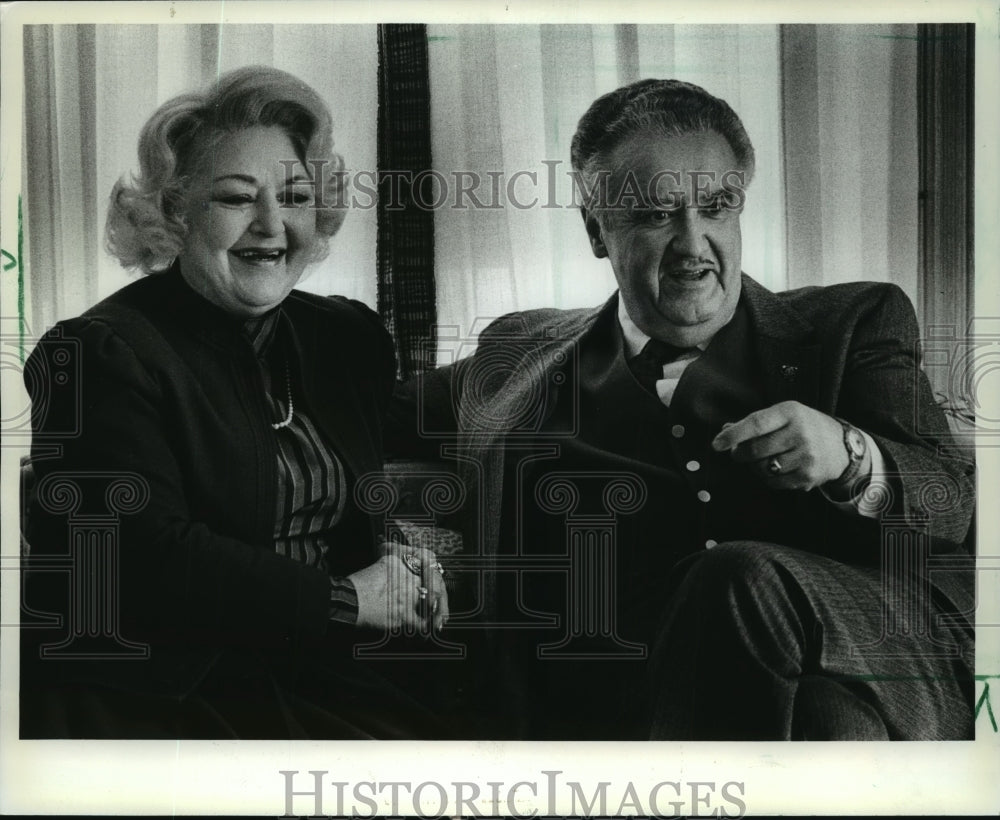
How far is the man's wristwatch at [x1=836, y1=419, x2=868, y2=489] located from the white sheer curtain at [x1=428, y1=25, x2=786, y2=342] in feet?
1.27

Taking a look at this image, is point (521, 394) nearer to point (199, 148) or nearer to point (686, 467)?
point (686, 467)

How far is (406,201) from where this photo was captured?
8.33 ft

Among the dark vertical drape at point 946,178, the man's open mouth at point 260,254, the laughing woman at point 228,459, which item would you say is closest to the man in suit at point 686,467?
the dark vertical drape at point 946,178

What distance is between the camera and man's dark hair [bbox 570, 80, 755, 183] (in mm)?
2529

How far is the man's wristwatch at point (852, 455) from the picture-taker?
2.50m

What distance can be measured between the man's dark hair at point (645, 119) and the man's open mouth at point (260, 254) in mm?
719

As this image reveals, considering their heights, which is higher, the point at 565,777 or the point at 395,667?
the point at 395,667

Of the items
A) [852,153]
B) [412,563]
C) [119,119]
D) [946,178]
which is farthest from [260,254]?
[946,178]

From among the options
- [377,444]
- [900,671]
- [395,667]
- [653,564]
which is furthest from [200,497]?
[900,671]

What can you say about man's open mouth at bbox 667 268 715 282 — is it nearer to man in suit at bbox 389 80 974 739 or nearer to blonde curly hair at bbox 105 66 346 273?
man in suit at bbox 389 80 974 739

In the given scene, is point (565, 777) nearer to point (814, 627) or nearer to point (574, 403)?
point (814, 627)

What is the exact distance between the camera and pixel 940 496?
255 cm

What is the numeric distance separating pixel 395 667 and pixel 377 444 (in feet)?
1.71

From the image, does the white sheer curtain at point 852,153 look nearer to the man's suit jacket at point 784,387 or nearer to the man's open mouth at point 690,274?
the man's suit jacket at point 784,387
